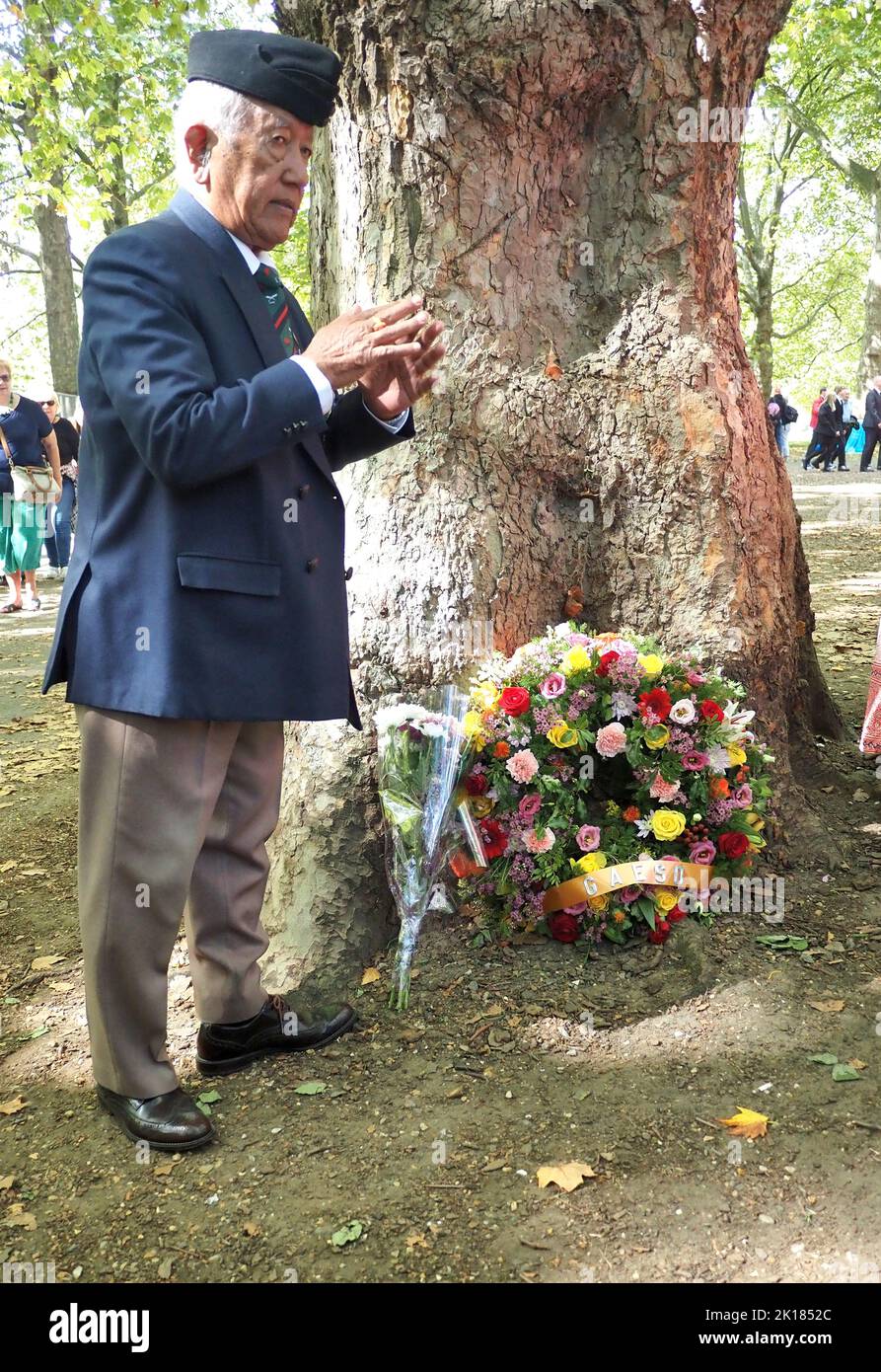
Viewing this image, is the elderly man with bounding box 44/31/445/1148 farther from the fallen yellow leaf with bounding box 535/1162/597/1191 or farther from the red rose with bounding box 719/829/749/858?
the red rose with bounding box 719/829/749/858

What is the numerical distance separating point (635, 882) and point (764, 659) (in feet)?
3.33

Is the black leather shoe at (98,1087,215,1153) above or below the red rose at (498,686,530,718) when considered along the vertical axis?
below

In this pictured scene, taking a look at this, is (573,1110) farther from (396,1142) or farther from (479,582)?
(479,582)

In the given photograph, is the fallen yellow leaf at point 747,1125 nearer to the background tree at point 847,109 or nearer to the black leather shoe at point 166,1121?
the black leather shoe at point 166,1121

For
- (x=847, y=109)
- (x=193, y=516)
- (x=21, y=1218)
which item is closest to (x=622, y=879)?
(x=193, y=516)

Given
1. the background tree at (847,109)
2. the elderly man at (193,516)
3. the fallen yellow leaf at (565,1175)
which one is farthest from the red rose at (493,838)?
the background tree at (847,109)

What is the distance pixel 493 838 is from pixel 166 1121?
124 cm

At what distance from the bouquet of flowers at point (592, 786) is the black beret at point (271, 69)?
168cm

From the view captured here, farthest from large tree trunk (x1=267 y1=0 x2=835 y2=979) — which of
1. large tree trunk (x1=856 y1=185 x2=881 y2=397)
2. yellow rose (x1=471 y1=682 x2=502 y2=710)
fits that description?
large tree trunk (x1=856 y1=185 x2=881 y2=397)

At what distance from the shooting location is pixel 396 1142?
2596 millimetres

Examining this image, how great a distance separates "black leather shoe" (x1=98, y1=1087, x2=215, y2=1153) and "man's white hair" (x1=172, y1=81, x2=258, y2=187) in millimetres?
2222

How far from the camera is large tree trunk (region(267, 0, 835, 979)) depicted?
3387 mm

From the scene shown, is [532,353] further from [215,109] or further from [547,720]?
[215,109]

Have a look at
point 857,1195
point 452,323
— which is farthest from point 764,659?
point 857,1195
